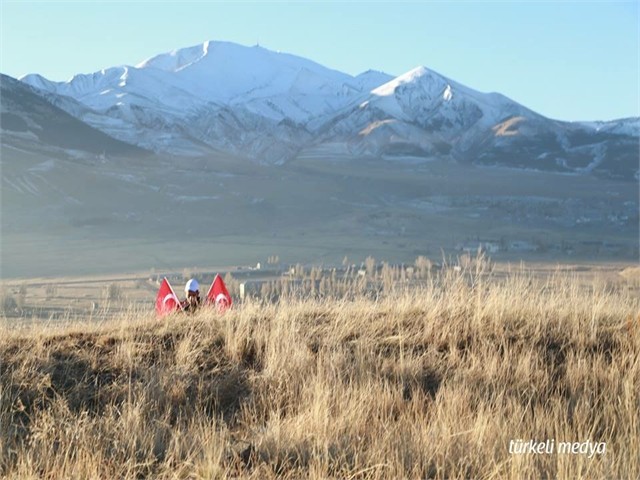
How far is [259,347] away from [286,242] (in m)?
89.1

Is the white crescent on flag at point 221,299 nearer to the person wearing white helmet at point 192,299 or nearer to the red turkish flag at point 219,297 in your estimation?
the red turkish flag at point 219,297

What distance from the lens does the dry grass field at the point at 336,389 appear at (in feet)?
15.1

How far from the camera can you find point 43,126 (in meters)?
170

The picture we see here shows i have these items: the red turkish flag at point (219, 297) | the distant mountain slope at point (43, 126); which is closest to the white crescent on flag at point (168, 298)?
the red turkish flag at point (219, 297)

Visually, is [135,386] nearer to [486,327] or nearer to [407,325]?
[407,325]

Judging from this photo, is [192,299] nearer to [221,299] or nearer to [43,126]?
[221,299]

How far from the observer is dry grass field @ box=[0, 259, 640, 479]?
15.1 ft

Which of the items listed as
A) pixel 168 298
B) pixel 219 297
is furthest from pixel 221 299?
pixel 168 298

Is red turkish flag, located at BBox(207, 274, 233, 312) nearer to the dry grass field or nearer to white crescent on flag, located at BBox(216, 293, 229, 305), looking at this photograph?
white crescent on flag, located at BBox(216, 293, 229, 305)

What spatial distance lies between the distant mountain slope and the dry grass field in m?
153

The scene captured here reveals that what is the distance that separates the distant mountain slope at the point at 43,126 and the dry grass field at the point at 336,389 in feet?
503

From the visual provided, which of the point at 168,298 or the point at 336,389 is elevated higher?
the point at 168,298

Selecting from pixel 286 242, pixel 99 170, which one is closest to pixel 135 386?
pixel 286 242

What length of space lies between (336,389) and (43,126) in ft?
576
